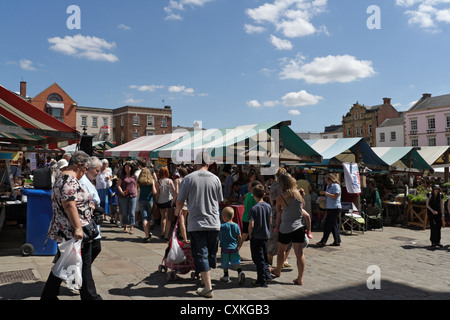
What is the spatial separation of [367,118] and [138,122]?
124 ft

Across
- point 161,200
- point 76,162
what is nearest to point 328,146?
point 161,200

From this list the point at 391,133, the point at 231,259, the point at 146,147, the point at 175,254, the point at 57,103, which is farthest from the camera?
the point at 391,133

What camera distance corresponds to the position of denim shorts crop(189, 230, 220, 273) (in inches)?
174

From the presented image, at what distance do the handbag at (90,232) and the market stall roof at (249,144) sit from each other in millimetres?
6112

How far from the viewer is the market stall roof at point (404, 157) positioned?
14227 mm

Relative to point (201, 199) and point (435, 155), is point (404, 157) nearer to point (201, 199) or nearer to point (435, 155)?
point (435, 155)

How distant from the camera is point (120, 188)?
8.41 metres

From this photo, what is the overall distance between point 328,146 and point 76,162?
11044mm

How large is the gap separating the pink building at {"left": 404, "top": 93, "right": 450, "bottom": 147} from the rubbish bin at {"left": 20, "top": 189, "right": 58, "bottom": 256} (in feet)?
159

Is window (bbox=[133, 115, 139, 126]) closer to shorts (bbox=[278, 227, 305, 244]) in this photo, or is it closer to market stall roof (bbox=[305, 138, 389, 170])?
market stall roof (bbox=[305, 138, 389, 170])

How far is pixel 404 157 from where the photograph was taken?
15.2 meters

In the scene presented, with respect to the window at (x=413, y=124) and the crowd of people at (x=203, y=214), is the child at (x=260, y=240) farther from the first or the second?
the window at (x=413, y=124)

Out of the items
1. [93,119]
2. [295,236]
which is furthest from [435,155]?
[93,119]
